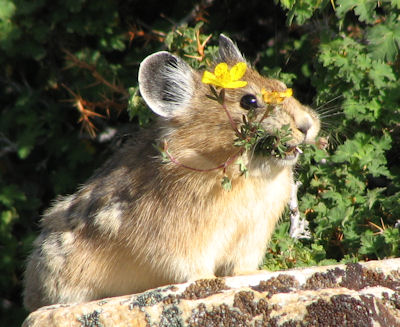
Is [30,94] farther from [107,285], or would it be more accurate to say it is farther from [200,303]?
[200,303]

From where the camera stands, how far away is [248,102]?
4711 millimetres

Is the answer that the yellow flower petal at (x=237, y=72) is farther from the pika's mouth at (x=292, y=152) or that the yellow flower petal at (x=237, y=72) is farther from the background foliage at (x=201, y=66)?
the background foliage at (x=201, y=66)

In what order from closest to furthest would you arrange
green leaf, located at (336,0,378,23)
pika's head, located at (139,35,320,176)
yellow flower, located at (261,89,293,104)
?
yellow flower, located at (261,89,293,104) → pika's head, located at (139,35,320,176) → green leaf, located at (336,0,378,23)

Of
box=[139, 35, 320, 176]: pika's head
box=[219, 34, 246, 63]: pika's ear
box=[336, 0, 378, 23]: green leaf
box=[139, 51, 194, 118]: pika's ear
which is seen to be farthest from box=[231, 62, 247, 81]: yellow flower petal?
box=[336, 0, 378, 23]: green leaf

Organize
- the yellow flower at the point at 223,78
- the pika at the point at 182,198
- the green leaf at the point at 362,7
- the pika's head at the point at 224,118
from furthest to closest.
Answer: the green leaf at the point at 362,7
the pika at the point at 182,198
the pika's head at the point at 224,118
the yellow flower at the point at 223,78

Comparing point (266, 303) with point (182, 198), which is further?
point (182, 198)

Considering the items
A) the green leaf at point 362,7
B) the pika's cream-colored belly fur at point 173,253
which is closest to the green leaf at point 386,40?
the green leaf at point 362,7

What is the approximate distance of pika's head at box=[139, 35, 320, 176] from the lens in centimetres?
448

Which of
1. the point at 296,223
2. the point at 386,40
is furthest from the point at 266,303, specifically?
the point at 386,40

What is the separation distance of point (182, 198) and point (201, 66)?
163cm

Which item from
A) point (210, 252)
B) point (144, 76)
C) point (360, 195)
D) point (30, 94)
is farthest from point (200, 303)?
point (30, 94)

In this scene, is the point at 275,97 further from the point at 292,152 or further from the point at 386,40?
the point at 386,40

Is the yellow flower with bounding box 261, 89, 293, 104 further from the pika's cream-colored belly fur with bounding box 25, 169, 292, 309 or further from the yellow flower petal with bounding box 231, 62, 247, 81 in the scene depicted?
the pika's cream-colored belly fur with bounding box 25, 169, 292, 309

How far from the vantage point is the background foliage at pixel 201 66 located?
5.60m
